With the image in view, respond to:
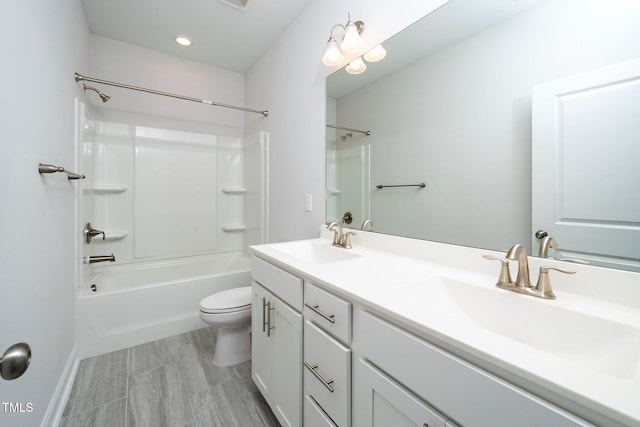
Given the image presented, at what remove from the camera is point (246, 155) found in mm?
2990

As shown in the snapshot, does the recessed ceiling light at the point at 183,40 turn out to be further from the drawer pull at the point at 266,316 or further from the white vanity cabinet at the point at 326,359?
the white vanity cabinet at the point at 326,359

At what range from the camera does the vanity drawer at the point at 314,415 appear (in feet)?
2.86

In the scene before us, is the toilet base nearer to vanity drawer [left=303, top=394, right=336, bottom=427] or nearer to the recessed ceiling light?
vanity drawer [left=303, top=394, right=336, bottom=427]

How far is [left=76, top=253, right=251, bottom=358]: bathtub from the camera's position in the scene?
1811 millimetres

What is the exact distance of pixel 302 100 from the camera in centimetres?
195

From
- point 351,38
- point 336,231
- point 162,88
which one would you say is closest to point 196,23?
point 162,88

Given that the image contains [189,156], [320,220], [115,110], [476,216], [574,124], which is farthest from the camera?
[189,156]

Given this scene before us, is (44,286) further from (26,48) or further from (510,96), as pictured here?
(510,96)

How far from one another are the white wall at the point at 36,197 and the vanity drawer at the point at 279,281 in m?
0.88

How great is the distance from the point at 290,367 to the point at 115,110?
277 centimetres

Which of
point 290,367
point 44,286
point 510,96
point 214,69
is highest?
point 214,69

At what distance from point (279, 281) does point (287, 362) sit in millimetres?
338

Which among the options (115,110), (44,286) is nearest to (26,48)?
(44,286)

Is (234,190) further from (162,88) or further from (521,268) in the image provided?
(521,268)
